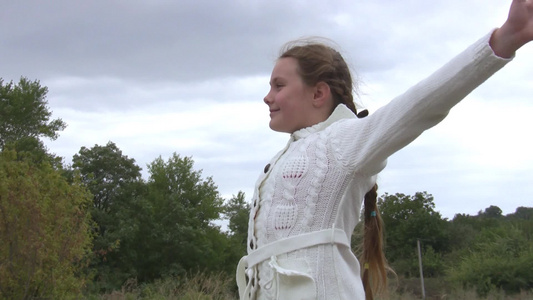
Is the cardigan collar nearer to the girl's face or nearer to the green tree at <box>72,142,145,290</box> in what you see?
the girl's face

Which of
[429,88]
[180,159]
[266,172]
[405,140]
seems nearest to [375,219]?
[266,172]

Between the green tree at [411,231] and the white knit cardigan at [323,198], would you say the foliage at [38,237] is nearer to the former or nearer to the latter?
the white knit cardigan at [323,198]

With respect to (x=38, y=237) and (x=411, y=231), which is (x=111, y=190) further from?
(x=38, y=237)

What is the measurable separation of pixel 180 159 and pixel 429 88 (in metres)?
43.1

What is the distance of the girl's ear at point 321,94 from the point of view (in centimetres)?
296

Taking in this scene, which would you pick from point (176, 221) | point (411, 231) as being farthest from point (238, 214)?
point (411, 231)

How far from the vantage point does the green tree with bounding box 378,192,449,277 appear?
25.6 metres

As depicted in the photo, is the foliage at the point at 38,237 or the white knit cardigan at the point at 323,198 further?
the foliage at the point at 38,237

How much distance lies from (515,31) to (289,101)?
1.16 metres

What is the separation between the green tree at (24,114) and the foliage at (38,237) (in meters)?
27.1

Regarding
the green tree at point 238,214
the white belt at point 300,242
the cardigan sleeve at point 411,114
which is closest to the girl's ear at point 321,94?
the cardigan sleeve at point 411,114

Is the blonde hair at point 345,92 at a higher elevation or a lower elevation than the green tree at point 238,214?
lower

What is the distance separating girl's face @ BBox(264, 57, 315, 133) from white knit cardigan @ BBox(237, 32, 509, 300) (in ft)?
0.23

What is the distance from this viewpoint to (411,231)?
2636 cm
